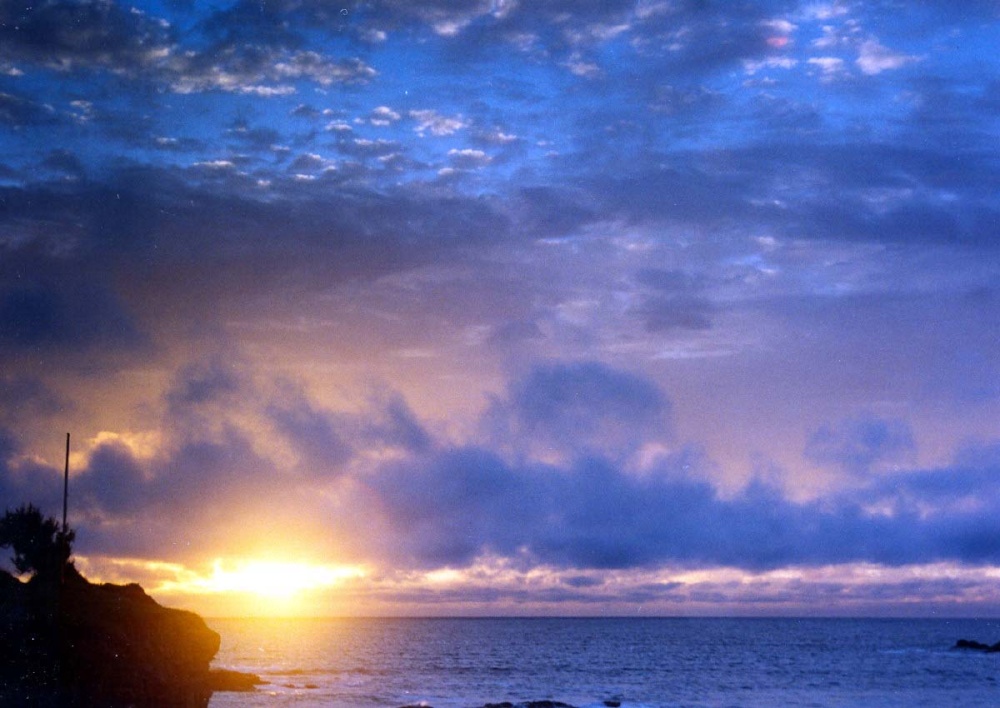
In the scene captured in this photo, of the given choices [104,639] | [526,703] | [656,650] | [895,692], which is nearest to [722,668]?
[895,692]

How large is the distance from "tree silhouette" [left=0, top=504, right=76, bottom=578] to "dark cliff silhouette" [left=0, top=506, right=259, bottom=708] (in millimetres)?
57

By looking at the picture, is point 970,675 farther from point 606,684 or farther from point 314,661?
point 314,661

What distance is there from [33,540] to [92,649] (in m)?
9.36

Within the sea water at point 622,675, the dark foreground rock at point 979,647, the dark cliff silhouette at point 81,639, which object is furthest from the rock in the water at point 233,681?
the dark foreground rock at point 979,647

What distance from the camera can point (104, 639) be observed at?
182 ft

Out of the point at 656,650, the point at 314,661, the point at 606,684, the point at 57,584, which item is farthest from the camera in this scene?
the point at 656,650

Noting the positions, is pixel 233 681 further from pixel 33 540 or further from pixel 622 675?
pixel 622 675

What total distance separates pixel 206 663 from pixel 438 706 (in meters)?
24.0

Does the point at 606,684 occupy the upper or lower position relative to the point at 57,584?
lower

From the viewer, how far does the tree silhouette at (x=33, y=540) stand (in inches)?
2346

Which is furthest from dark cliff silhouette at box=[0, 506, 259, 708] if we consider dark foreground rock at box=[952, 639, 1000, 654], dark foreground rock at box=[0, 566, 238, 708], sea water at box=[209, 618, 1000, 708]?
dark foreground rock at box=[952, 639, 1000, 654]

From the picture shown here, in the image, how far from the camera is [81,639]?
180ft

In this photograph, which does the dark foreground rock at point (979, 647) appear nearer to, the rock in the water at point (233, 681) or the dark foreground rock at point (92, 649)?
the rock in the water at point (233, 681)

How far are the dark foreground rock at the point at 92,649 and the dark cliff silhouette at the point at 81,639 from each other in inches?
2.1
